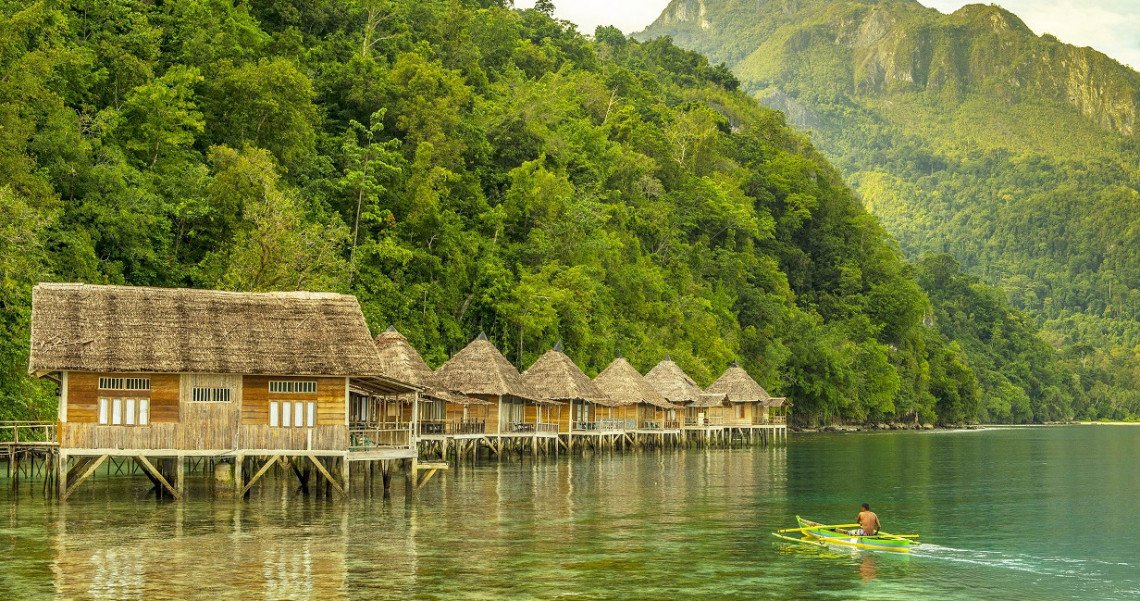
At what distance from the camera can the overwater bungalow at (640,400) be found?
249ft

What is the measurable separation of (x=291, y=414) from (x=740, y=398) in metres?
57.7

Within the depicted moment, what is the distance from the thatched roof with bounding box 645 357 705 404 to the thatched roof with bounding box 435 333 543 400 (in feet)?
71.7

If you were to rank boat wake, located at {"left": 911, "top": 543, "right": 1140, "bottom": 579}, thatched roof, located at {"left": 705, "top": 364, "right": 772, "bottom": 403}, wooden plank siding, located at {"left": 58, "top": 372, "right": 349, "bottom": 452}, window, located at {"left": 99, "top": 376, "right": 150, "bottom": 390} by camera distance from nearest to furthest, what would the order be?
boat wake, located at {"left": 911, "top": 543, "right": 1140, "bottom": 579}, wooden plank siding, located at {"left": 58, "top": 372, "right": 349, "bottom": 452}, window, located at {"left": 99, "top": 376, "right": 150, "bottom": 390}, thatched roof, located at {"left": 705, "top": 364, "right": 772, "bottom": 403}

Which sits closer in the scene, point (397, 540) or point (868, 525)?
point (397, 540)

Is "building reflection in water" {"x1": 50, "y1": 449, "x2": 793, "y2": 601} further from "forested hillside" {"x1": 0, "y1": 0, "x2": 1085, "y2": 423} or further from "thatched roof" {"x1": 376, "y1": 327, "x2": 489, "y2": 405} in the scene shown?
"forested hillside" {"x1": 0, "y1": 0, "x2": 1085, "y2": 423}

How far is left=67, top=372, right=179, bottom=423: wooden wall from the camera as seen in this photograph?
36562mm

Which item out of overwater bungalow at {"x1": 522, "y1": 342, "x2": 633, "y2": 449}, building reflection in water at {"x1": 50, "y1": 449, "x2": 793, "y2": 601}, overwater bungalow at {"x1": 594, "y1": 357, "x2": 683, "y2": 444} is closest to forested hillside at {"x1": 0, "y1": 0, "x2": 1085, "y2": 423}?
overwater bungalow at {"x1": 594, "y1": 357, "x2": 683, "y2": 444}

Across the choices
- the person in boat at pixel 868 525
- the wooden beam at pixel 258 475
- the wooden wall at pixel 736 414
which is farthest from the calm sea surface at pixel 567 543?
the wooden wall at pixel 736 414

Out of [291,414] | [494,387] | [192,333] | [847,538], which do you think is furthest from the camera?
[494,387]

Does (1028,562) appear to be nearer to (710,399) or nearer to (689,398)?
(689,398)

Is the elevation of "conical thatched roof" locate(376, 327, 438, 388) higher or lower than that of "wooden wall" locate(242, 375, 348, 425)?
higher

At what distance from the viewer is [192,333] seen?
37438mm

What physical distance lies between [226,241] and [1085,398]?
155896 millimetres

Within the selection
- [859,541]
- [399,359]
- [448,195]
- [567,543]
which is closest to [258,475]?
[567,543]
